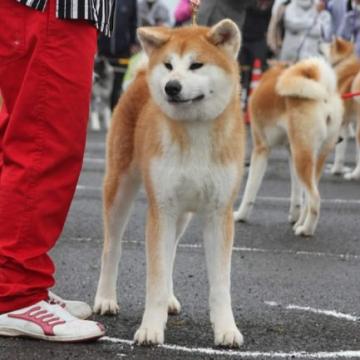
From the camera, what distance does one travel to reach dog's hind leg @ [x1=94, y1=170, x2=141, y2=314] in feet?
14.5

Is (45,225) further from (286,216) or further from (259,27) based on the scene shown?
(259,27)

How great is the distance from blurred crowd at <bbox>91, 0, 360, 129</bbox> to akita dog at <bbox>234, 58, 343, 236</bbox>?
4.08 m

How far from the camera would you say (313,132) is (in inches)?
281

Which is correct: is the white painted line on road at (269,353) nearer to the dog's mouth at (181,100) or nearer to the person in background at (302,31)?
the dog's mouth at (181,100)

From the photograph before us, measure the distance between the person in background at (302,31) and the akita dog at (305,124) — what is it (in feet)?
19.6

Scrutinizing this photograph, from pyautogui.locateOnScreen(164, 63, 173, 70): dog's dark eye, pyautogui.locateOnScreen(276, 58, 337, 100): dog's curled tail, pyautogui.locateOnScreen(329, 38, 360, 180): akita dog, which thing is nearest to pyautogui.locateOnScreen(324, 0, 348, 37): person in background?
pyautogui.locateOnScreen(329, 38, 360, 180): akita dog

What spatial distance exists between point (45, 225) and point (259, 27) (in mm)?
11968

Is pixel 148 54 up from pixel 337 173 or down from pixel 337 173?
up

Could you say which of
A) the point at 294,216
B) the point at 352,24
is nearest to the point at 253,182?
the point at 294,216

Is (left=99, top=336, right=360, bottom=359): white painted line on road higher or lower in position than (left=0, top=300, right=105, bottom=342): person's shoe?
lower

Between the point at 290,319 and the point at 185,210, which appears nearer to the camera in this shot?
the point at 185,210

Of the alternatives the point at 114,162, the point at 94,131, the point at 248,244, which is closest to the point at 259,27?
the point at 94,131

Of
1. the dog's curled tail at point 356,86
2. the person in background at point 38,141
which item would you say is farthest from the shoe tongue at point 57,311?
the dog's curled tail at point 356,86

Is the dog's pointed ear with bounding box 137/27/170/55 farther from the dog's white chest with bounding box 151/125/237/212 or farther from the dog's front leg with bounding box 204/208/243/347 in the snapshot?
the dog's front leg with bounding box 204/208/243/347
